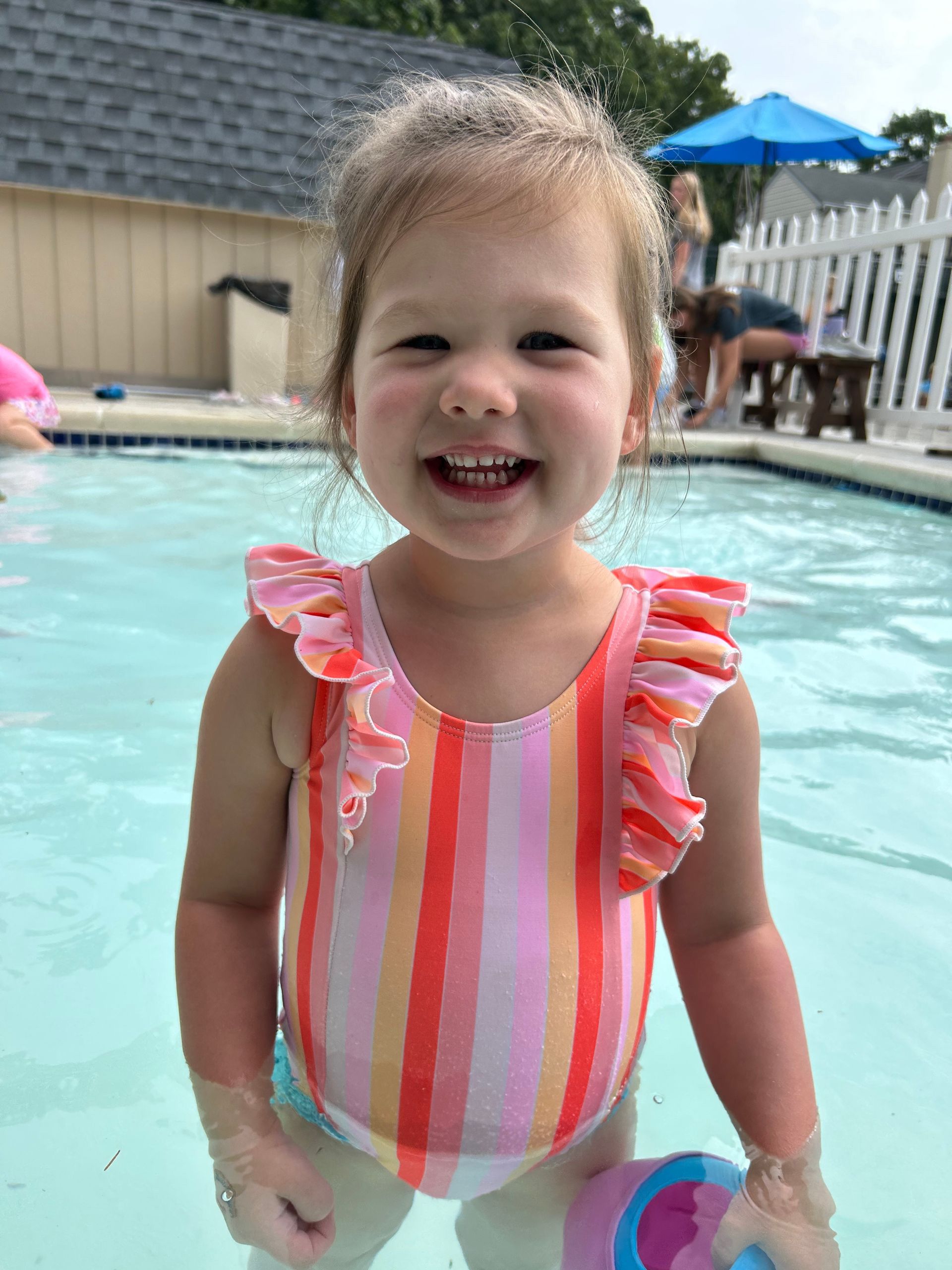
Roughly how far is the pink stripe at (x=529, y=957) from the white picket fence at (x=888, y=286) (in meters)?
7.35

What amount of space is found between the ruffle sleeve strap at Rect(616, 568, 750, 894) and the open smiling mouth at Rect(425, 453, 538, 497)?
0.27m

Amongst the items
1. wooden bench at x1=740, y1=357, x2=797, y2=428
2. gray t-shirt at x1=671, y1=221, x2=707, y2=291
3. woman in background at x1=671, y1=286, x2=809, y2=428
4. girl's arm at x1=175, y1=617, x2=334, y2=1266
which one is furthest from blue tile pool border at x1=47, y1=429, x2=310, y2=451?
girl's arm at x1=175, y1=617, x2=334, y2=1266

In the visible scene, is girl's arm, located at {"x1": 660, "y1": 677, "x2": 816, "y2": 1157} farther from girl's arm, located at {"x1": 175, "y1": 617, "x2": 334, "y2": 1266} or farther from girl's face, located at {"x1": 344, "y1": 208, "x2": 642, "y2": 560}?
girl's arm, located at {"x1": 175, "y1": 617, "x2": 334, "y2": 1266}

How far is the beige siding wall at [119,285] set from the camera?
9.66 meters

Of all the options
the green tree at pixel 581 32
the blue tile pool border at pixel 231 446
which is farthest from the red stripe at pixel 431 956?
the green tree at pixel 581 32

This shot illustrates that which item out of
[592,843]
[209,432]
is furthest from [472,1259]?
[209,432]

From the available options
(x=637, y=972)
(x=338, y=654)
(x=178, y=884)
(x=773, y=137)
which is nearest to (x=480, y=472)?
(x=338, y=654)

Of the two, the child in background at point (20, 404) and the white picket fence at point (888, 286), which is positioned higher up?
the white picket fence at point (888, 286)

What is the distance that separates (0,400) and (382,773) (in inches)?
235

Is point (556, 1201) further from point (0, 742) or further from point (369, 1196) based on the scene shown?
point (0, 742)

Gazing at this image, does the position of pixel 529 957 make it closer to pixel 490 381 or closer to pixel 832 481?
pixel 490 381

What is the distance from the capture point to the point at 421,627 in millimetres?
1220

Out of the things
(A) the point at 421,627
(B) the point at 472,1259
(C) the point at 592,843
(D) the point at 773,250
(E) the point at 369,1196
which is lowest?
(B) the point at 472,1259

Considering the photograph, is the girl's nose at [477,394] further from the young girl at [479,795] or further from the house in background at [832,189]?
the house in background at [832,189]
